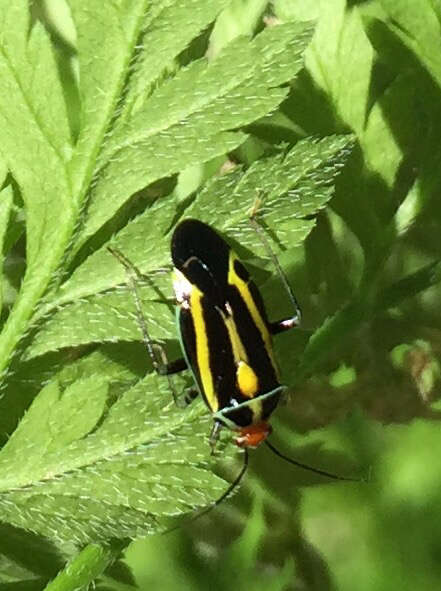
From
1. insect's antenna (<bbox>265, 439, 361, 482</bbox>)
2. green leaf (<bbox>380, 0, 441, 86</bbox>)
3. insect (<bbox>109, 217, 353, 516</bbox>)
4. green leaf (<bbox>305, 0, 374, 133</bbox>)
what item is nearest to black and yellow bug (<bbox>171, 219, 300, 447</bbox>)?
insect (<bbox>109, 217, 353, 516</bbox>)

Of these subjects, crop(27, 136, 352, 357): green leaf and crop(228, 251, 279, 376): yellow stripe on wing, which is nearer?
crop(27, 136, 352, 357): green leaf

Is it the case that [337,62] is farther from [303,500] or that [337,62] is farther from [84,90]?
[303,500]

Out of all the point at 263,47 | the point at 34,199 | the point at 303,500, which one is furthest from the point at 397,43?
the point at 303,500

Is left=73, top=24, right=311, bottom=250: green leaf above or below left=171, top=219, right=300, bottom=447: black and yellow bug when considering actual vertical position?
above

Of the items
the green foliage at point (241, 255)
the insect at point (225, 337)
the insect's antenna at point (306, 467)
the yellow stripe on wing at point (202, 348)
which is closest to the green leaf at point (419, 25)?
the green foliage at point (241, 255)

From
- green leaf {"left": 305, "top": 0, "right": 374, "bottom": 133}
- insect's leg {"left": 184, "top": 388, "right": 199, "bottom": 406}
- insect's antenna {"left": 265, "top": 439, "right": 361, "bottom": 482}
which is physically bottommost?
insect's antenna {"left": 265, "top": 439, "right": 361, "bottom": 482}

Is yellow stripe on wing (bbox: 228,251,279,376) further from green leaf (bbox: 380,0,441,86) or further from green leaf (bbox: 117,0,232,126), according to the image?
green leaf (bbox: 380,0,441,86)
